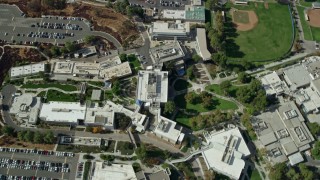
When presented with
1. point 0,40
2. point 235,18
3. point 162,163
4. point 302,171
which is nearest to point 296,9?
point 235,18

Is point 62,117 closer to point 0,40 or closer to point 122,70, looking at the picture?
point 122,70

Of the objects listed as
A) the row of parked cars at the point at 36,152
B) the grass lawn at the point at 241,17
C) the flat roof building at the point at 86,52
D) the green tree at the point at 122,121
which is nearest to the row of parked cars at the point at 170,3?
the grass lawn at the point at 241,17

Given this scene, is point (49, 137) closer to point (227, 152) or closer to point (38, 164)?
point (38, 164)

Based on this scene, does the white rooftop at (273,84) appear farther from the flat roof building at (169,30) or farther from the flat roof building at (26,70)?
the flat roof building at (26,70)

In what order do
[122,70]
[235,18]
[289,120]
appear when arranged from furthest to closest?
[235,18] < [122,70] < [289,120]

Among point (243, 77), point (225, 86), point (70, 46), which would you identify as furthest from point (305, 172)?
point (70, 46)
